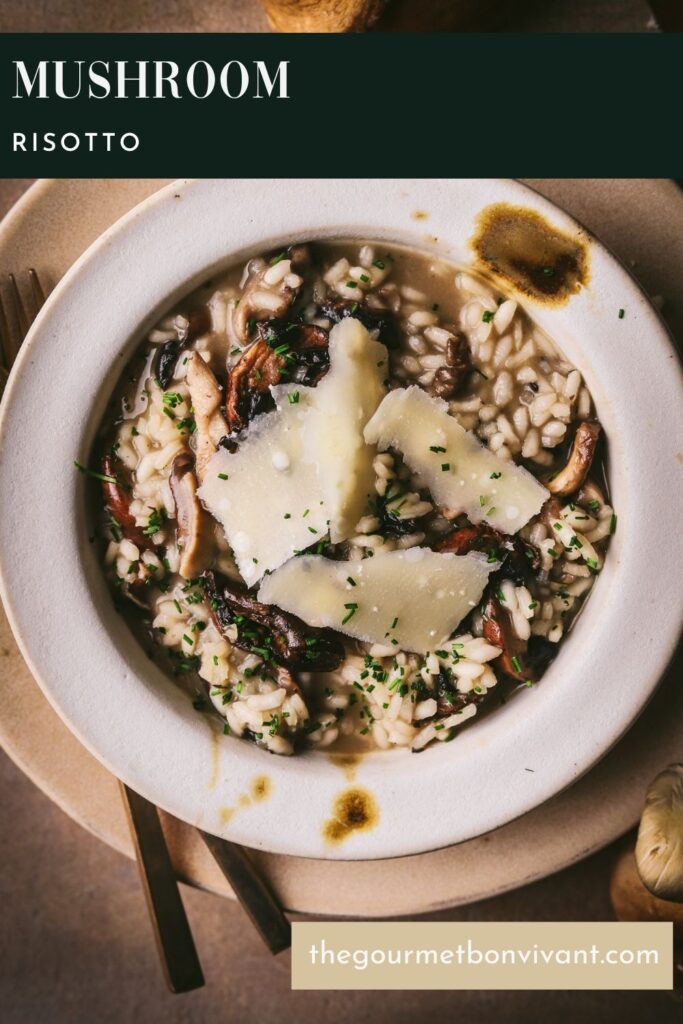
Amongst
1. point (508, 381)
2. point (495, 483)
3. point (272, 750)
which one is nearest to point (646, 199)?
point (508, 381)

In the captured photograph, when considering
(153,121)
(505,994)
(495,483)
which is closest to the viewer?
(495,483)

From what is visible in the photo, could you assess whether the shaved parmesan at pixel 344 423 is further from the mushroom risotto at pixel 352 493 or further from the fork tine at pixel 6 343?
the fork tine at pixel 6 343

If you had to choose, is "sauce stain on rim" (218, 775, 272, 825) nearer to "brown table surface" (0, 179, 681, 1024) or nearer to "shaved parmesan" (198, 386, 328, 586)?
→ "shaved parmesan" (198, 386, 328, 586)

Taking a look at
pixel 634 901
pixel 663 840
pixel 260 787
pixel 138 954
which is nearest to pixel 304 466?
pixel 260 787

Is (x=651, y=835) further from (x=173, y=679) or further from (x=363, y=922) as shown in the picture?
(x=173, y=679)

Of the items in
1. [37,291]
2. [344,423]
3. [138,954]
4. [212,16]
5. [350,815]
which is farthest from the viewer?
[138,954]

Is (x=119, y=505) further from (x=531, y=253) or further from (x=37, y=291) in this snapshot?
(x=531, y=253)
